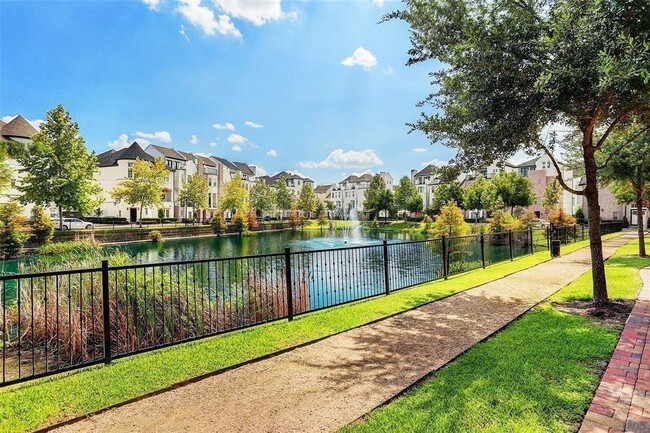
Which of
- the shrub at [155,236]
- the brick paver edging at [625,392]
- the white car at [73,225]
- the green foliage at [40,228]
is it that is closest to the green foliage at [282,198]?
the shrub at [155,236]

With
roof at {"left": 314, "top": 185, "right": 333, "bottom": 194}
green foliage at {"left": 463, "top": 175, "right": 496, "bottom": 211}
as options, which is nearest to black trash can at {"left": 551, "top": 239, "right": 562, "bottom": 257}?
green foliage at {"left": 463, "top": 175, "right": 496, "bottom": 211}

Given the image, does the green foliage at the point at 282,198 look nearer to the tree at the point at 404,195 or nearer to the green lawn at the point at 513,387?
the tree at the point at 404,195

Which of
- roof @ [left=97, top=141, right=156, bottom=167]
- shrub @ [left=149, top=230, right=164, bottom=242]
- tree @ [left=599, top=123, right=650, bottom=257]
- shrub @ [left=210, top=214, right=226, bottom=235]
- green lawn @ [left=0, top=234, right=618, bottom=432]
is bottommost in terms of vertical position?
green lawn @ [left=0, top=234, right=618, bottom=432]

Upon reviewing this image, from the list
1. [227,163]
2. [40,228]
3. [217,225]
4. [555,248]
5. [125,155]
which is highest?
[227,163]

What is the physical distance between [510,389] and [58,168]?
123ft

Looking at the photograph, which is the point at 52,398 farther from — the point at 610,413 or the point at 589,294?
the point at 589,294

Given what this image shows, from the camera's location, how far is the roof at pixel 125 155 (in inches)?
1923

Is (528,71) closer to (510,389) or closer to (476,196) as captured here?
(510,389)

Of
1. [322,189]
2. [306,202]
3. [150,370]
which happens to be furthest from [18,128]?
[322,189]

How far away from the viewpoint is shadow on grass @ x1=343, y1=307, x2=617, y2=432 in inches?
107

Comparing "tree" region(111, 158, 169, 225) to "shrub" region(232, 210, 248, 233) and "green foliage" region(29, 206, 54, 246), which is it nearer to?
"shrub" region(232, 210, 248, 233)

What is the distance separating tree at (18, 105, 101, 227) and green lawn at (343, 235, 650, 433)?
118 ft

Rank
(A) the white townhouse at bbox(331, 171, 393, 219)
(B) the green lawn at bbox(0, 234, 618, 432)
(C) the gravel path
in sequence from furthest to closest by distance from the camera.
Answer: (A) the white townhouse at bbox(331, 171, 393, 219) → (B) the green lawn at bbox(0, 234, 618, 432) → (C) the gravel path

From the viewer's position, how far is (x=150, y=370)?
4.00 m
